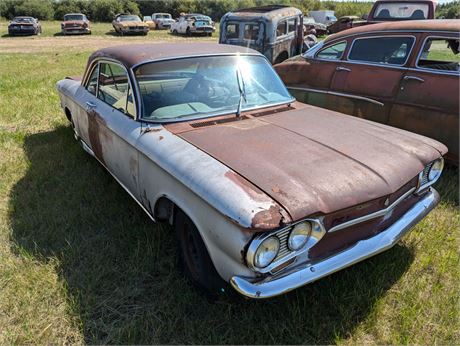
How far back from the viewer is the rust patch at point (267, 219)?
1.77 metres

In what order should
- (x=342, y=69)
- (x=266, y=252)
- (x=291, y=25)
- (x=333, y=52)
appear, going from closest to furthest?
(x=266, y=252), (x=342, y=69), (x=333, y=52), (x=291, y=25)

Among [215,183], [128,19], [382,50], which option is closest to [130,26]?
[128,19]

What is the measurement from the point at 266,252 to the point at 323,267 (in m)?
0.36

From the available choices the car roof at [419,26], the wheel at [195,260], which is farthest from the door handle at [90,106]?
the car roof at [419,26]

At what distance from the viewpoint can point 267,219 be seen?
70.6 inches

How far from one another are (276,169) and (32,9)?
149 ft

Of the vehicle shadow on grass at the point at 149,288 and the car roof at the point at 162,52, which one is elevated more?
the car roof at the point at 162,52

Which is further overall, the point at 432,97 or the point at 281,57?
the point at 281,57

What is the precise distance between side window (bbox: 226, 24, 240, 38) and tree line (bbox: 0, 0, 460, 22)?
2972 centimetres

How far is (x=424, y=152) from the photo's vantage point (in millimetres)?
2584

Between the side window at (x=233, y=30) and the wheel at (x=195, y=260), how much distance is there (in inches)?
308

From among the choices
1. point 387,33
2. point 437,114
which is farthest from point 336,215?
point 387,33

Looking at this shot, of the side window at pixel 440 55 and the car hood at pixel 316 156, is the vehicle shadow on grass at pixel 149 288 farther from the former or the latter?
the side window at pixel 440 55

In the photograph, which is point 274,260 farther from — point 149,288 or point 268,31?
point 268,31
